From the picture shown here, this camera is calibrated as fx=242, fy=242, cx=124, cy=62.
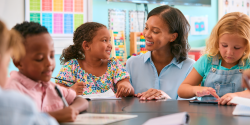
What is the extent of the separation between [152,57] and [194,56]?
1.59 metres

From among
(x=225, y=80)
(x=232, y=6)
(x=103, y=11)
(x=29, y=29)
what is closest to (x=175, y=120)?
(x=29, y=29)

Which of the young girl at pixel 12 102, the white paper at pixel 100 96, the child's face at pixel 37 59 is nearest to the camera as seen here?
the young girl at pixel 12 102

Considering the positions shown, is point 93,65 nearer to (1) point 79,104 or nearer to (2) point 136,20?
(1) point 79,104

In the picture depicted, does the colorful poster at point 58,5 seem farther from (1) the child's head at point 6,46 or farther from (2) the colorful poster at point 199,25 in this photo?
(1) the child's head at point 6,46

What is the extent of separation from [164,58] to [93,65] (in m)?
0.51

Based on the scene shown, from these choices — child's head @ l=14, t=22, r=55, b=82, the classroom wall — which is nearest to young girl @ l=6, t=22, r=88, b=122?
child's head @ l=14, t=22, r=55, b=82

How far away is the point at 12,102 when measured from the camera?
0.39 metres

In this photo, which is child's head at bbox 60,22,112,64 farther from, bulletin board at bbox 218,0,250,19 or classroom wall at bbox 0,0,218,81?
bulletin board at bbox 218,0,250,19

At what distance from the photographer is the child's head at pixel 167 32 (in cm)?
162

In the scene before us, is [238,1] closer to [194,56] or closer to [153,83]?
[194,56]

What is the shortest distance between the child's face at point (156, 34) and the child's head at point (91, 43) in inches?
11.4

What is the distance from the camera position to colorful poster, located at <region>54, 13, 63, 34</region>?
3.00m

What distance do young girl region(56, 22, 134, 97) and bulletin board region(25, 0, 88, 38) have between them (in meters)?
1.51

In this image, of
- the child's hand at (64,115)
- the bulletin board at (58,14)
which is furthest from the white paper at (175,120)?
the bulletin board at (58,14)
